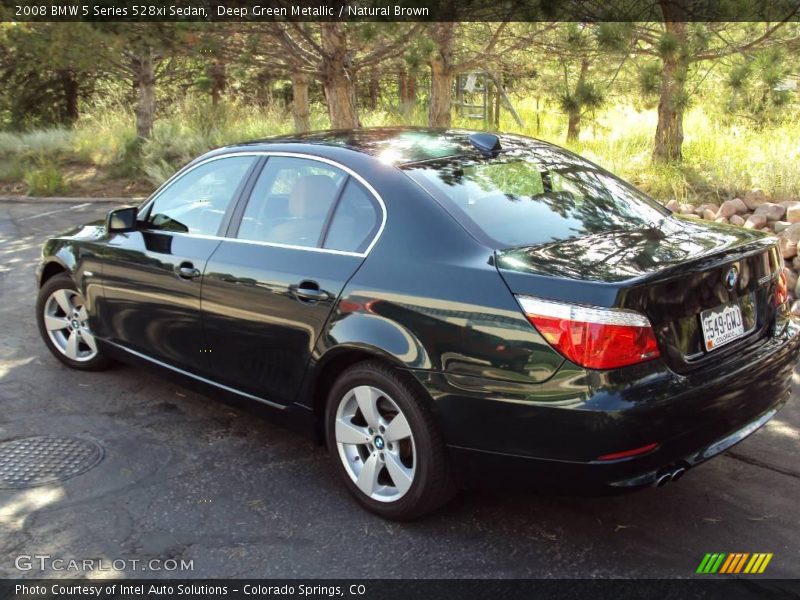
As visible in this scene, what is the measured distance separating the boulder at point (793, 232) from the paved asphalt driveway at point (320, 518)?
2413 millimetres

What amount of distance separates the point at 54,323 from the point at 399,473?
3364mm

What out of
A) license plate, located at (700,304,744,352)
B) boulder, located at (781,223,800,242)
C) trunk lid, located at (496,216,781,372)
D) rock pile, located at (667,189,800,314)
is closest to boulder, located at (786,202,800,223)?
rock pile, located at (667,189,800,314)

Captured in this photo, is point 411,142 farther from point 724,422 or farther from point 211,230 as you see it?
point 724,422

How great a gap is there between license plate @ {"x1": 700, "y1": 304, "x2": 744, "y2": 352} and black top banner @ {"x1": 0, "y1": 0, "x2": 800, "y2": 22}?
584 centimetres

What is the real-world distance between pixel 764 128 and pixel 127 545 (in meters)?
10.1

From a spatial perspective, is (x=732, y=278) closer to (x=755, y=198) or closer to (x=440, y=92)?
(x=755, y=198)

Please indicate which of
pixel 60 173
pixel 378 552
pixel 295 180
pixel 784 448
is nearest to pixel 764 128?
pixel 784 448

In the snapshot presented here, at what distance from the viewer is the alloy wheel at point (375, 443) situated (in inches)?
141

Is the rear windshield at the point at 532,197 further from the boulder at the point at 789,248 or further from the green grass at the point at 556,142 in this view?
the green grass at the point at 556,142

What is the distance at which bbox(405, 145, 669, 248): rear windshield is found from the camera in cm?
369

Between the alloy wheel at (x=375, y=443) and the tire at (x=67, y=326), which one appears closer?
the alloy wheel at (x=375, y=443)

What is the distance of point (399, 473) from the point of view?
11.8 ft

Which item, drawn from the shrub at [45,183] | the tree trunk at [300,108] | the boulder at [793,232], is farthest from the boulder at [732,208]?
the shrub at [45,183]

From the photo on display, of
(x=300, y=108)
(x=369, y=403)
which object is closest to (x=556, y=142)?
(x=300, y=108)
